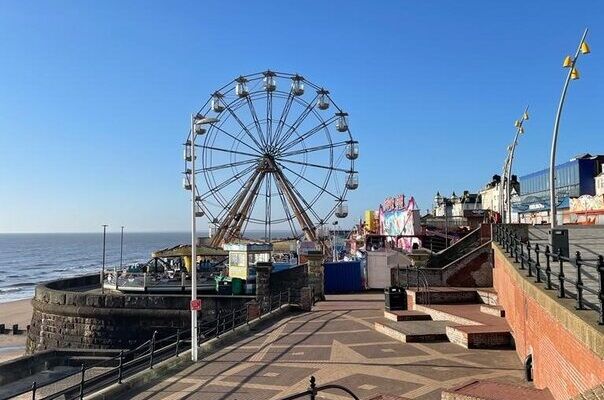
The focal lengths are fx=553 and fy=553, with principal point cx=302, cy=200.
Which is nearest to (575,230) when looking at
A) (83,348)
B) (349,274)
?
(349,274)

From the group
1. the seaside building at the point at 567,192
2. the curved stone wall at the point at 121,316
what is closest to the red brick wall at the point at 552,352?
the curved stone wall at the point at 121,316

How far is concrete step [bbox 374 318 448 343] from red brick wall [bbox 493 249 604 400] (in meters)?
2.68

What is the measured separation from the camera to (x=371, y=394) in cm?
1054

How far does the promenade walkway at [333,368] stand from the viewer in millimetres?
11164

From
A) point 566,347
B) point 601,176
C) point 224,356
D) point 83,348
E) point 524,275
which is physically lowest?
point 83,348

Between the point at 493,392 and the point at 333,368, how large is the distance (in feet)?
13.7

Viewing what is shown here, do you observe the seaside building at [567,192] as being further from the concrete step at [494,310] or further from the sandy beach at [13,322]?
the sandy beach at [13,322]

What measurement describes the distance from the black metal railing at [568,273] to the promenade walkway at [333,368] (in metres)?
2.30

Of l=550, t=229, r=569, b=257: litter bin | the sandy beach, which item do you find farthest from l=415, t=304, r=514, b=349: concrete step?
the sandy beach

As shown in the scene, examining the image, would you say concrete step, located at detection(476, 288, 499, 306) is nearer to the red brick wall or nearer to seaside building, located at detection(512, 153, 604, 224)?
the red brick wall

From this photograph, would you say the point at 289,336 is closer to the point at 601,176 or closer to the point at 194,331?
the point at 194,331

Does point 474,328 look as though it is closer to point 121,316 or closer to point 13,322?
point 121,316

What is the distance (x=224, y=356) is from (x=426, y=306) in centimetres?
770

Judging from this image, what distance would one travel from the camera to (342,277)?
105ft
